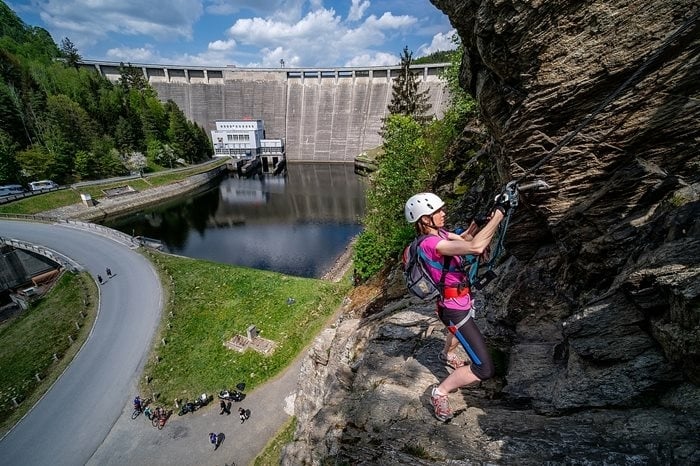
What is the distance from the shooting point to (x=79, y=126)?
77.5 metres

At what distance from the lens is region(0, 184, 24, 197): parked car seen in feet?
184

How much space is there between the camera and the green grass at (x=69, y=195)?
53.7 metres

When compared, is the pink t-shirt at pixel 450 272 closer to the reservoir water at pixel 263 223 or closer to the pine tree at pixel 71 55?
the reservoir water at pixel 263 223

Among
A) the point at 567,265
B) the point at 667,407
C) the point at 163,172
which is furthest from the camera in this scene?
the point at 163,172

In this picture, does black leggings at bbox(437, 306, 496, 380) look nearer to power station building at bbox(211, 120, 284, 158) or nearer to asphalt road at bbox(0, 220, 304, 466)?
asphalt road at bbox(0, 220, 304, 466)

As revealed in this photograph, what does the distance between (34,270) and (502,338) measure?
171 ft

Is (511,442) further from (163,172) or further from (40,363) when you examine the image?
(163,172)

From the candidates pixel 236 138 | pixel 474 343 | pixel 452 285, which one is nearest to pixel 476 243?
pixel 452 285

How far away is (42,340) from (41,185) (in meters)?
51.4

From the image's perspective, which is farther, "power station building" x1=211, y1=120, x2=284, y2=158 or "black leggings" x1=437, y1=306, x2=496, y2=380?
"power station building" x1=211, y1=120, x2=284, y2=158

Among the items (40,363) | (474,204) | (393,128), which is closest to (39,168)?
(40,363)

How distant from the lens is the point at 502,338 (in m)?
7.94

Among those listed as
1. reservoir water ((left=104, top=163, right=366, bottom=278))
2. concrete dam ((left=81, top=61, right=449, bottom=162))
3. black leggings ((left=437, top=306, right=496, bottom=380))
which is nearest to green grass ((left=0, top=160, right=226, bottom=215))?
reservoir water ((left=104, top=163, right=366, bottom=278))

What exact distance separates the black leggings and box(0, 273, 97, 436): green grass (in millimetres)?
26502
